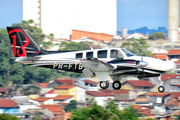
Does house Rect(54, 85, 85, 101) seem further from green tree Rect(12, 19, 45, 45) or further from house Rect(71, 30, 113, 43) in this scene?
house Rect(71, 30, 113, 43)

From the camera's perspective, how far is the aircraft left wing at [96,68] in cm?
2278

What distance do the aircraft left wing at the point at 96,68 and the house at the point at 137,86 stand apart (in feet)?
180

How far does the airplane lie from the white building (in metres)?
105

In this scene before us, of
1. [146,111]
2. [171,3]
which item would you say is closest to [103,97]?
[146,111]

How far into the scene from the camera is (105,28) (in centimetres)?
14050

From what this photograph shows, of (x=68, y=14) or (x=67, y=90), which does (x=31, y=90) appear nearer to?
(x=67, y=90)

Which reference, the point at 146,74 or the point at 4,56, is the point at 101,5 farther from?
the point at 146,74

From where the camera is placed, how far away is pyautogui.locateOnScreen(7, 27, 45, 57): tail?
1005 inches

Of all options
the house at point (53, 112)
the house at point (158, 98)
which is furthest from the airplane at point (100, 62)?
the house at point (158, 98)

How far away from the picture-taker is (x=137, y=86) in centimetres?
7812

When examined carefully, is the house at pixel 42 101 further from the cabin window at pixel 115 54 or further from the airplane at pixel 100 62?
the cabin window at pixel 115 54

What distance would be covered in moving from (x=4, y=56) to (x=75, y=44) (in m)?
24.0

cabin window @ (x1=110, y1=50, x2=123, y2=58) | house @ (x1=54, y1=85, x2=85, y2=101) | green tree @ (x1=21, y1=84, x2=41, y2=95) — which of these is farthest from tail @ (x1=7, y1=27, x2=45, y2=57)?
green tree @ (x1=21, y1=84, x2=41, y2=95)

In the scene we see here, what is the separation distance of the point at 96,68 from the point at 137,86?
55.7 m
